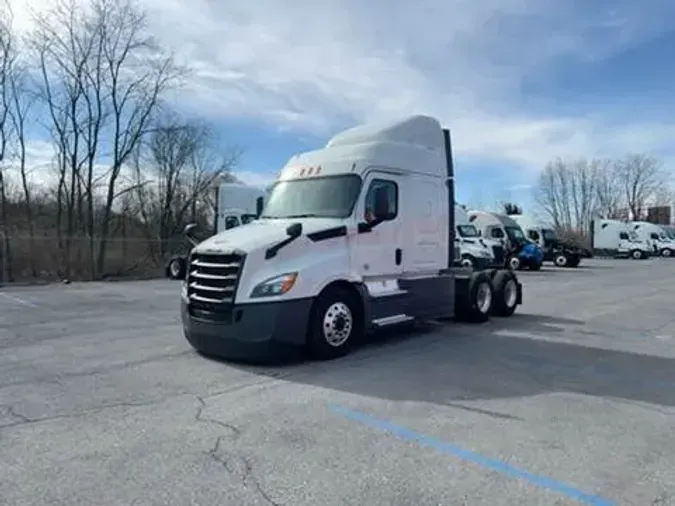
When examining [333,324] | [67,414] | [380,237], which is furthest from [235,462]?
[380,237]

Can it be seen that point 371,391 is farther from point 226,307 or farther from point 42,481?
point 42,481

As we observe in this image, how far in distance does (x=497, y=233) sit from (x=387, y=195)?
78.7ft

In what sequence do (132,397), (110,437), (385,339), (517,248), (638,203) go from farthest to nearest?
1. (638,203)
2. (517,248)
3. (385,339)
4. (132,397)
5. (110,437)

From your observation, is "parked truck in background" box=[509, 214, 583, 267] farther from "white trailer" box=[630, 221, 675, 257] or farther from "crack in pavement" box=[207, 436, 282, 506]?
"crack in pavement" box=[207, 436, 282, 506]

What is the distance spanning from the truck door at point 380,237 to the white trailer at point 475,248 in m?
14.4

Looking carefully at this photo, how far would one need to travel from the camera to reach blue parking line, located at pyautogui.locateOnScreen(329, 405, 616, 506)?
353 cm

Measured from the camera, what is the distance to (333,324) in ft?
24.2

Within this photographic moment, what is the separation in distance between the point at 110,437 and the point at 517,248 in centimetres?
2834

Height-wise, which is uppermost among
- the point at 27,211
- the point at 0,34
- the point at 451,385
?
the point at 0,34

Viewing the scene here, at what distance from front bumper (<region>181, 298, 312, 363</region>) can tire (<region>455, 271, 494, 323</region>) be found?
4.52 m

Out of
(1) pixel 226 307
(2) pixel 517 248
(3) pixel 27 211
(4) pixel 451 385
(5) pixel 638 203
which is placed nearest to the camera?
(4) pixel 451 385

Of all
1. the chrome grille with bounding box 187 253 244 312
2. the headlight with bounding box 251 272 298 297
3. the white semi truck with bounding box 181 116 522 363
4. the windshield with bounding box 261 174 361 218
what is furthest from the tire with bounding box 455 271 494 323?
the chrome grille with bounding box 187 253 244 312

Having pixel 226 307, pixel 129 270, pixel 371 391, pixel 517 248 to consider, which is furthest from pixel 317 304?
pixel 517 248

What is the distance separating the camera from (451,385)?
243 inches
